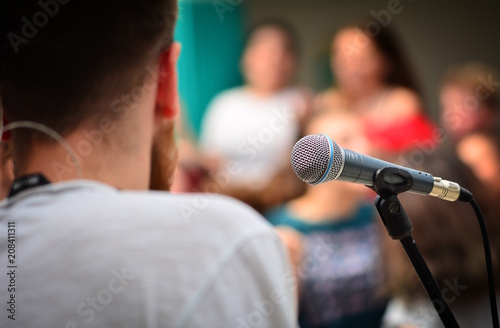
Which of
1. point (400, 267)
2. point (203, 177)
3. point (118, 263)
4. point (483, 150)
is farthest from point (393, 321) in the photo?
point (118, 263)

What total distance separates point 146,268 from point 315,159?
10.8 inches

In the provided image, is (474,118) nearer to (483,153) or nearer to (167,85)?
(483,153)

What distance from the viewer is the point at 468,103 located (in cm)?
271

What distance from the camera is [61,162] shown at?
93cm

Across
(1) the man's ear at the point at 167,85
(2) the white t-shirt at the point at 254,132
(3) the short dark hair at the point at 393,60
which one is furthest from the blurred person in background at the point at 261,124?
(1) the man's ear at the point at 167,85

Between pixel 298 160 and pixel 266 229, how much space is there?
0.12 metres

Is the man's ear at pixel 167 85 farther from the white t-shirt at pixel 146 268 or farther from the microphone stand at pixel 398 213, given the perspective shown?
the microphone stand at pixel 398 213

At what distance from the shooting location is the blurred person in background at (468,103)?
266 cm

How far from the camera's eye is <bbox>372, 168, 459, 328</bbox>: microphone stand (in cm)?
88

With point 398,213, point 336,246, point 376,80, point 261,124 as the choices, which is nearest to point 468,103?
point 376,80

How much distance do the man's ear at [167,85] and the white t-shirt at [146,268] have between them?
263 millimetres

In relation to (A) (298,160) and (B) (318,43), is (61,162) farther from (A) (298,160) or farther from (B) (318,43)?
(B) (318,43)

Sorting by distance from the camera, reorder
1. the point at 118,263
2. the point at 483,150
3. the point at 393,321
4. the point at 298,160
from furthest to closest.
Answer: the point at 483,150 < the point at 393,321 < the point at 298,160 < the point at 118,263

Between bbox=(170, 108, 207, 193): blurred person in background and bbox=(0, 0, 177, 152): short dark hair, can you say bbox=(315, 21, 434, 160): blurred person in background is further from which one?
bbox=(0, 0, 177, 152): short dark hair
